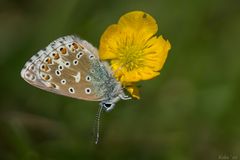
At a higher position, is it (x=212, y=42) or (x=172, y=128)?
(x=212, y=42)

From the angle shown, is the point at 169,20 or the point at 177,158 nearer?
the point at 177,158

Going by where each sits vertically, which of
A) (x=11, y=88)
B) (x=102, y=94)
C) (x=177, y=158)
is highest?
(x=102, y=94)

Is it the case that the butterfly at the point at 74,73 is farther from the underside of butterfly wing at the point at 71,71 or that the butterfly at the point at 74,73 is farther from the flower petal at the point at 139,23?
the flower petal at the point at 139,23

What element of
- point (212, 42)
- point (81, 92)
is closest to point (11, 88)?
point (81, 92)

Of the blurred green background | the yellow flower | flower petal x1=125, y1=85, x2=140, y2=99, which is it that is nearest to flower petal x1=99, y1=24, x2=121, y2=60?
the yellow flower

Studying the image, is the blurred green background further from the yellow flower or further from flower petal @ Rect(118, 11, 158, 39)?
flower petal @ Rect(118, 11, 158, 39)

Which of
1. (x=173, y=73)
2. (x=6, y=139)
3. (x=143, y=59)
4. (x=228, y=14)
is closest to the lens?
(x=143, y=59)

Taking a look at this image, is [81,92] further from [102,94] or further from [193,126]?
[193,126]
